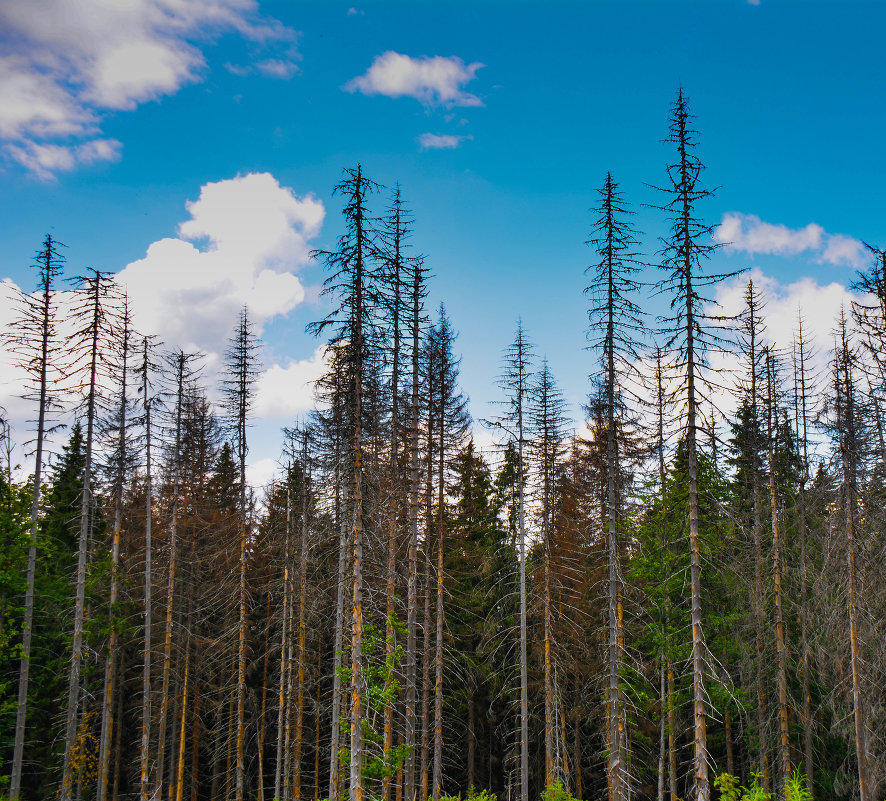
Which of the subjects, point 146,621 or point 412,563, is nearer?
point 412,563

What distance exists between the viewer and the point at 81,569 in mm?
20328

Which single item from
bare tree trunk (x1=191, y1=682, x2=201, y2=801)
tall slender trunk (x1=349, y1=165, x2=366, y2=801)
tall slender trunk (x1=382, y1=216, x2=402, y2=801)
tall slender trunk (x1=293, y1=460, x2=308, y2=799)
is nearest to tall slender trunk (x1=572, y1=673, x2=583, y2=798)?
tall slender trunk (x1=382, y1=216, x2=402, y2=801)

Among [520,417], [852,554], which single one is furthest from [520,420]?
[852,554]

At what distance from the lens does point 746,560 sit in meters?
23.7

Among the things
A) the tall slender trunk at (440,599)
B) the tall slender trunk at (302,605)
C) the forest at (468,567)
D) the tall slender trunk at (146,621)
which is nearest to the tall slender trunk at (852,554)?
the forest at (468,567)

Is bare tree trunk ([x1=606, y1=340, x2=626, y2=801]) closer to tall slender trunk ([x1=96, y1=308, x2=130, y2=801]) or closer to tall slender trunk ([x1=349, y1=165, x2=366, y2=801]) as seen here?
tall slender trunk ([x1=349, y1=165, x2=366, y2=801])

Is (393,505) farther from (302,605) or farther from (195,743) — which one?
(195,743)

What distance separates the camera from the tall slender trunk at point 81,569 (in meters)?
19.9

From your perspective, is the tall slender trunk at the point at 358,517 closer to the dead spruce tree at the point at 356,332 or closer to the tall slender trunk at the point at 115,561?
the dead spruce tree at the point at 356,332

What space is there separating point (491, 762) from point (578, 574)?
1201cm

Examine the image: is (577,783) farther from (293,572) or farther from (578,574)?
(293,572)

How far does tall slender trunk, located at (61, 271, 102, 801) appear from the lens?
65.2ft

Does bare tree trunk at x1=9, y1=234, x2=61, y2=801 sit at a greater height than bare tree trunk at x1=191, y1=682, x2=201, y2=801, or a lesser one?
greater

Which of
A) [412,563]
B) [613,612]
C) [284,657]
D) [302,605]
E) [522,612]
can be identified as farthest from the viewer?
[302,605]
